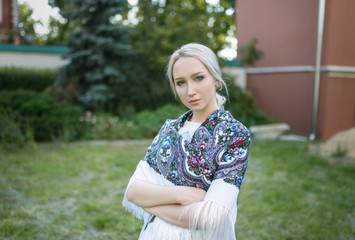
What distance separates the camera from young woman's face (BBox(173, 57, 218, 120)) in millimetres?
1381

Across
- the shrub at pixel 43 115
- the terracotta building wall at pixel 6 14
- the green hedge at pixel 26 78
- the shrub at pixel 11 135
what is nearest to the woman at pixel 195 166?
the shrub at pixel 11 135

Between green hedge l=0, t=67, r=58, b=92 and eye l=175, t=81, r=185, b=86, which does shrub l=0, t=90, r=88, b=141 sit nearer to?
green hedge l=0, t=67, r=58, b=92

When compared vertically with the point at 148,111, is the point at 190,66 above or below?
above

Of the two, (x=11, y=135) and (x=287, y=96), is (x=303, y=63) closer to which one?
(x=287, y=96)

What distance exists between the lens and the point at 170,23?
8867mm

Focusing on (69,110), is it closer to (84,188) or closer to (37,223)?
(84,188)

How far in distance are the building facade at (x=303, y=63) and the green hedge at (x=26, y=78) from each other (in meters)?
6.52

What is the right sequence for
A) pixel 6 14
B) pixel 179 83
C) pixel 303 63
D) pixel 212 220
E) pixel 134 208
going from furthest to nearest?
pixel 6 14 < pixel 303 63 < pixel 134 208 < pixel 179 83 < pixel 212 220

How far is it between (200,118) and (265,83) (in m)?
9.09

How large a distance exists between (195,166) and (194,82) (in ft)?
1.31

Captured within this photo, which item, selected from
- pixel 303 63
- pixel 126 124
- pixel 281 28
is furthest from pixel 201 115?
pixel 281 28

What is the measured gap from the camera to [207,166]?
4.24ft

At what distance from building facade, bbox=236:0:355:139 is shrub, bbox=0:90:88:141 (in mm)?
6282

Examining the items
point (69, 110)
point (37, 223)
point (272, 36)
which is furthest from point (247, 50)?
point (37, 223)
